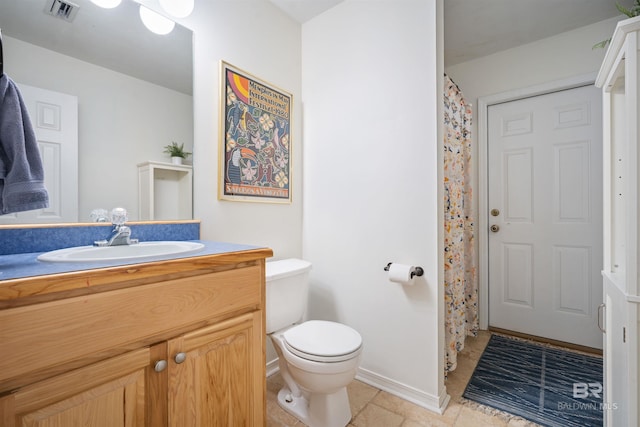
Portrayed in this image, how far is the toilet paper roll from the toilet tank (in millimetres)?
479

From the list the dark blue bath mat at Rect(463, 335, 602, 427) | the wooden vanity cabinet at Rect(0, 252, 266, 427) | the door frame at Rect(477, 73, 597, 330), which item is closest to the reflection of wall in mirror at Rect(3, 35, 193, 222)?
the wooden vanity cabinet at Rect(0, 252, 266, 427)

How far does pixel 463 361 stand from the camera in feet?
6.60

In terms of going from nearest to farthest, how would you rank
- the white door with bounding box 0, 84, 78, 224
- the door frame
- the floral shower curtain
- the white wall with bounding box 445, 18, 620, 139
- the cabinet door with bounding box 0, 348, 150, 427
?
the cabinet door with bounding box 0, 348, 150, 427
the white door with bounding box 0, 84, 78, 224
the floral shower curtain
the white wall with bounding box 445, 18, 620, 139
the door frame

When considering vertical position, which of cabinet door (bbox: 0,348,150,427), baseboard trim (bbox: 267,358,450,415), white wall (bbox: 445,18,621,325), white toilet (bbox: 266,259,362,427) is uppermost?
white wall (bbox: 445,18,621,325)

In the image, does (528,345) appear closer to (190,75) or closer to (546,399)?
(546,399)

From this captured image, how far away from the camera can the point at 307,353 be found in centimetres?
125

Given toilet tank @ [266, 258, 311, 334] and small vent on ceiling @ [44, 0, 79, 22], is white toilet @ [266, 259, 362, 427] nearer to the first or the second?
toilet tank @ [266, 258, 311, 334]

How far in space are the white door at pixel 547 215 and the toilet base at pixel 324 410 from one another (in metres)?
1.81

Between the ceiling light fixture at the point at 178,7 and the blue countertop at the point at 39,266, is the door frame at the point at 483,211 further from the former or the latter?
the blue countertop at the point at 39,266

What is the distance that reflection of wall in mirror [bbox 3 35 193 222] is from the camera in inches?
42.0

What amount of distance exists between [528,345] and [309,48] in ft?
9.36

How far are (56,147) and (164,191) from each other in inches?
16.3

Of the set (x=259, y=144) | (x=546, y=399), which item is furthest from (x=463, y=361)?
(x=259, y=144)

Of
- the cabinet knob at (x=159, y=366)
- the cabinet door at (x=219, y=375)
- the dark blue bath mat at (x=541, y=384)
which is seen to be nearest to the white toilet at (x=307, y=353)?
the cabinet door at (x=219, y=375)
